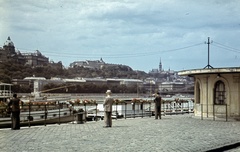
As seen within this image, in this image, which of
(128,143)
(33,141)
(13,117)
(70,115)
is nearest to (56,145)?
(33,141)

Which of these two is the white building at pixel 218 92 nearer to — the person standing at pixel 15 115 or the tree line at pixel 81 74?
the person standing at pixel 15 115

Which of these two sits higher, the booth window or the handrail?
the booth window

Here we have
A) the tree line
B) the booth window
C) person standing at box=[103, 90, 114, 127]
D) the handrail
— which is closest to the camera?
person standing at box=[103, 90, 114, 127]

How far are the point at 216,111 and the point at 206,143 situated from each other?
1268 centimetres

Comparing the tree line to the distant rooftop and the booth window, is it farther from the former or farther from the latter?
the booth window

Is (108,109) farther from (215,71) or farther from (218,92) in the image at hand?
(218,92)

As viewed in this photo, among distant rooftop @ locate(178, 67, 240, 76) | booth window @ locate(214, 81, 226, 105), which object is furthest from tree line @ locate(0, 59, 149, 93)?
booth window @ locate(214, 81, 226, 105)

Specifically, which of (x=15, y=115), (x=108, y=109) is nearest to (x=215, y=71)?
(x=108, y=109)

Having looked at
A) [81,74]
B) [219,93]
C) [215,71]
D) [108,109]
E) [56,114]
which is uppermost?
[81,74]

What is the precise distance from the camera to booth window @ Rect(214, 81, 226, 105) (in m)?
24.1

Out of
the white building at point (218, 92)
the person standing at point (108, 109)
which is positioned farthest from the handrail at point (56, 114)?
the white building at point (218, 92)

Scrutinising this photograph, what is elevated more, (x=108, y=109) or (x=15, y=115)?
(x=108, y=109)

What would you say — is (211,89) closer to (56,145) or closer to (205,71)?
(205,71)

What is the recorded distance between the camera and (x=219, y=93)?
2425cm
